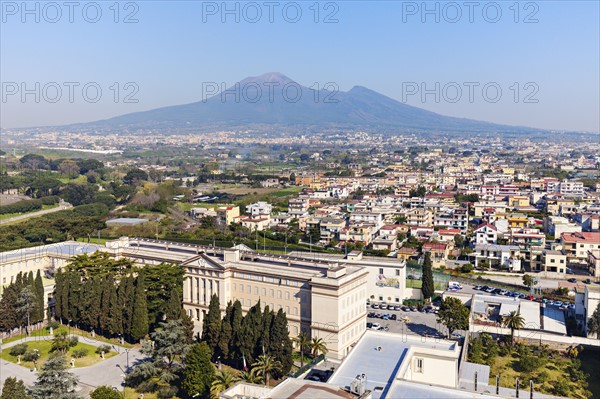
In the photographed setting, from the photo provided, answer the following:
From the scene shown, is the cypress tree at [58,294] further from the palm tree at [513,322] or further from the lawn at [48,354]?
the palm tree at [513,322]

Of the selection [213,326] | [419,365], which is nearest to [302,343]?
[213,326]

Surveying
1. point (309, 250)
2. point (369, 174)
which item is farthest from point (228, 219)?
point (369, 174)

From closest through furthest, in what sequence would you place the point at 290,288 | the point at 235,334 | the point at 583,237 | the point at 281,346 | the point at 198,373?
the point at 198,373 < the point at 281,346 < the point at 235,334 < the point at 290,288 < the point at 583,237

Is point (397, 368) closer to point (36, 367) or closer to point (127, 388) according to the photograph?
point (127, 388)

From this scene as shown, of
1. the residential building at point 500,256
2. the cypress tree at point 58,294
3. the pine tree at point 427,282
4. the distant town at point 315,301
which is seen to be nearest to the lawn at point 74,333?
the distant town at point 315,301

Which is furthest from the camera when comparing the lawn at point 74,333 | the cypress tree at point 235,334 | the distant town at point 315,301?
the lawn at point 74,333

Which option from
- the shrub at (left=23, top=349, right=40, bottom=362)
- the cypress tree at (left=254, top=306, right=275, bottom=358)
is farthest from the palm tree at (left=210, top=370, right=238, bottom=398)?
the shrub at (left=23, top=349, right=40, bottom=362)

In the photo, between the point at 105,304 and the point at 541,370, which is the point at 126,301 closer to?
the point at 105,304
